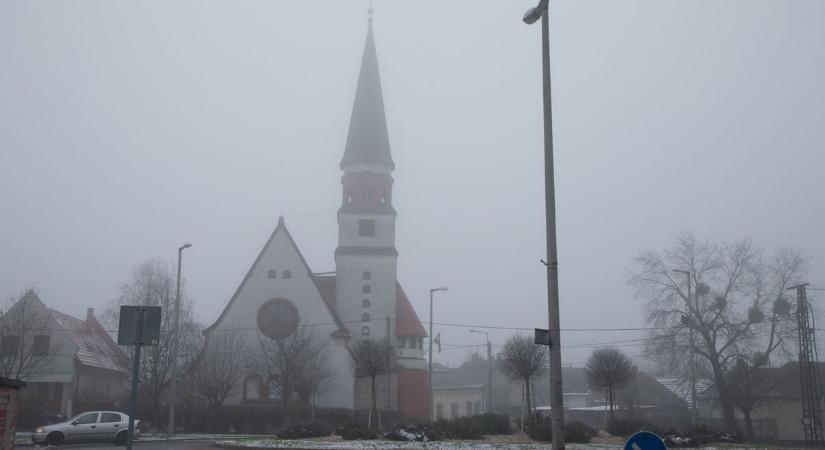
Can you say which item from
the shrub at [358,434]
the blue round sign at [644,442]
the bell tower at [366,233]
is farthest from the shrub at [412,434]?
the bell tower at [366,233]

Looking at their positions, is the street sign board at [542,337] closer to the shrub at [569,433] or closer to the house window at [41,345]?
the shrub at [569,433]

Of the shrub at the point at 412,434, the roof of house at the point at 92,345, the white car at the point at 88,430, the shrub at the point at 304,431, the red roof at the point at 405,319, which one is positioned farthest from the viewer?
the red roof at the point at 405,319

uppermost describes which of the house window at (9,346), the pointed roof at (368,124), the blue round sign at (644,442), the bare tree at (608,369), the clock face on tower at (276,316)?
the pointed roof at (368,124)

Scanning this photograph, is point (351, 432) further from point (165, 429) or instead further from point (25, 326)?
point (25, 326)

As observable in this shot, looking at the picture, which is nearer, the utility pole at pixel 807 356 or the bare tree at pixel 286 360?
the utility pole at pixel 807 356

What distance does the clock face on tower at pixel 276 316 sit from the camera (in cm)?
5747

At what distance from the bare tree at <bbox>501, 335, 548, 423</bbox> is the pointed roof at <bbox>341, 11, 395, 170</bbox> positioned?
104ft

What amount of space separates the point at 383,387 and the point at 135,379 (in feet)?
152

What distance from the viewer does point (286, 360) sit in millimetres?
50062

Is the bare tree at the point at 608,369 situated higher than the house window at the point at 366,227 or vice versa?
the house window at the point at 366,227

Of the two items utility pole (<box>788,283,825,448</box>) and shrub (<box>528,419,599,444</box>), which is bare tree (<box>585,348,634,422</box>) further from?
utility pole (<box>788,283,825,448</box>)

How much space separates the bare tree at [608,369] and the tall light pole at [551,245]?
74.2 feet

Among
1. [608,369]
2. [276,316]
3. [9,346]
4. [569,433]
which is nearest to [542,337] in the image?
[569,433]

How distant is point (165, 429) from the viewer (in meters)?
46.0
